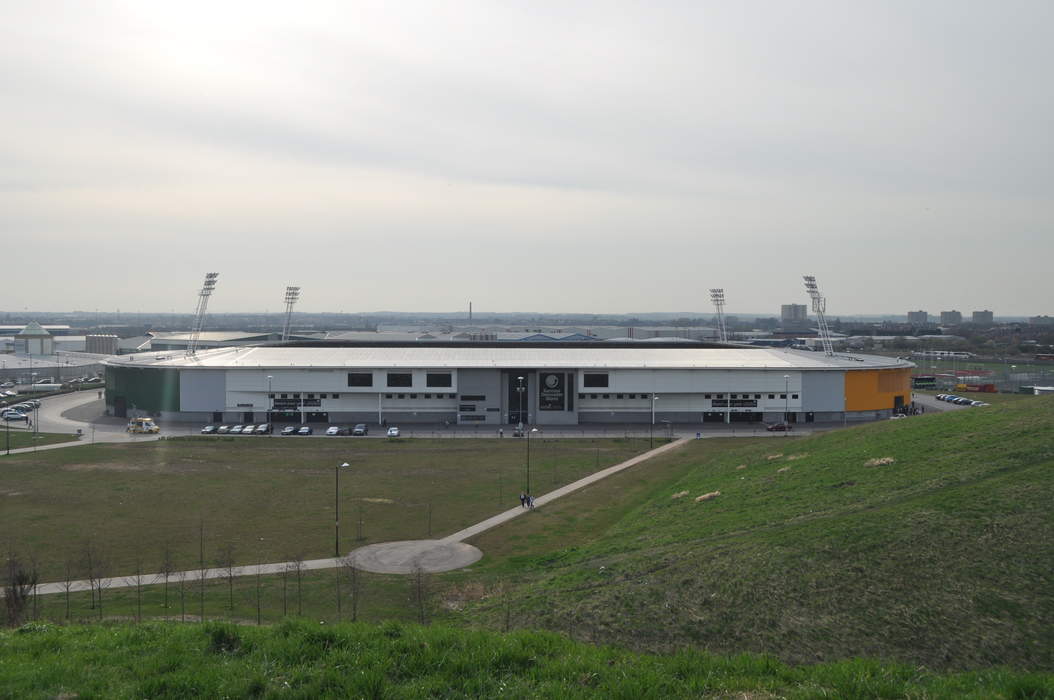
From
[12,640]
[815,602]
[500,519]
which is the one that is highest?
[12,640]

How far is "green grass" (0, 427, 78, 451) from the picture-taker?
54231 mm

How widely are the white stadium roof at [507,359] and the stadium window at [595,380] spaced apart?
2.79 feet

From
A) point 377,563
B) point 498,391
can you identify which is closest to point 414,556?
point 377,563

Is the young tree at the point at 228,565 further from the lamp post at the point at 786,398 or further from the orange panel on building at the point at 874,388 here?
the orange panel on building at the point at 874,388

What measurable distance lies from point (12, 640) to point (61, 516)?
25.9m

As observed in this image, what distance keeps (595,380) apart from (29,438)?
161 feet

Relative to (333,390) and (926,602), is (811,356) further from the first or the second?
(926,602)

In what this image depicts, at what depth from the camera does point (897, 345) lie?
584 ft

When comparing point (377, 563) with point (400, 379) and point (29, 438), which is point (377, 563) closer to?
point (400, 379)

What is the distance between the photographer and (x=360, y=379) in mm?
66562

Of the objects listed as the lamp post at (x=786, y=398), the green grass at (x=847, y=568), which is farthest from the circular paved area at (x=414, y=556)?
the lamp post at (x=786, y=398)

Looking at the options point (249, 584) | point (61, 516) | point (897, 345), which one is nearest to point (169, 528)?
point (61, 516)

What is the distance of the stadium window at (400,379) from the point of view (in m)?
66.6

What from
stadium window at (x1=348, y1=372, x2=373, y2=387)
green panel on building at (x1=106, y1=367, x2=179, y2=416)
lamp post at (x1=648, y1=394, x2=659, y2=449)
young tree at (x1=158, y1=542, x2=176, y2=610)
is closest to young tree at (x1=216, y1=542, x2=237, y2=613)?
young tree at (x1=158, y1=542, x2=176, y2=610)
